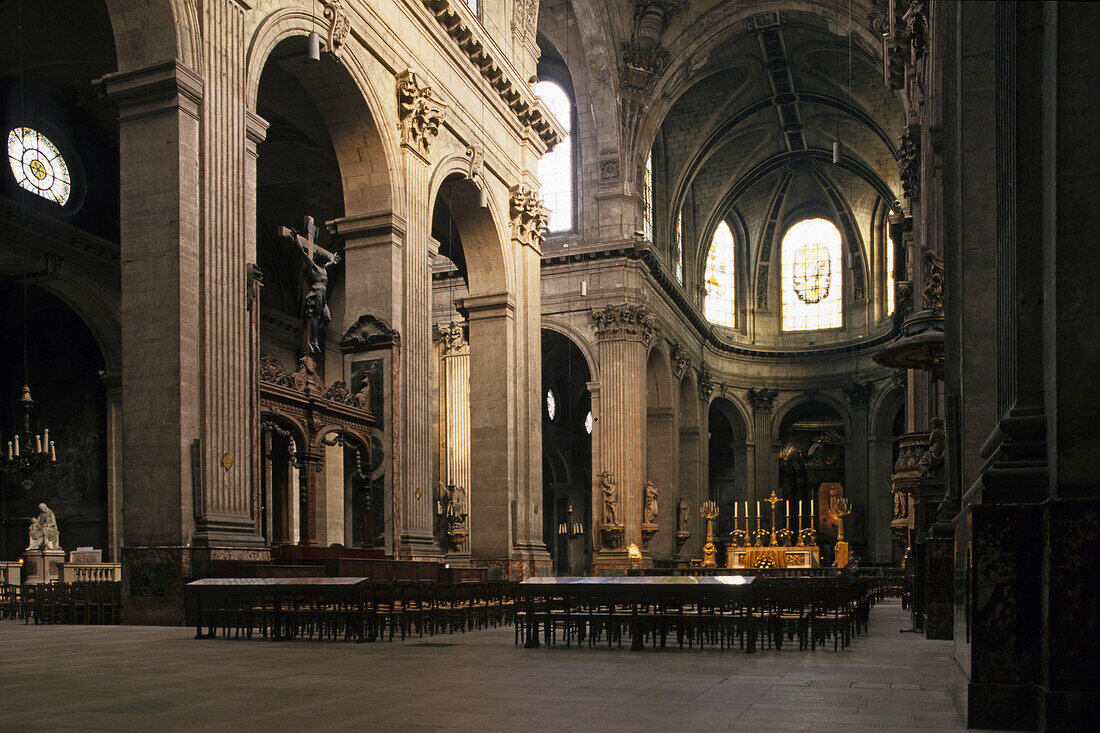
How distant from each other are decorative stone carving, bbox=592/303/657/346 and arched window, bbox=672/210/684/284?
8.86 m

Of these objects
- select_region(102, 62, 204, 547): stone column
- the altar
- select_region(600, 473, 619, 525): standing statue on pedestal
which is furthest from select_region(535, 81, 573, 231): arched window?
select_region(102, 62, 204, 547): stone column

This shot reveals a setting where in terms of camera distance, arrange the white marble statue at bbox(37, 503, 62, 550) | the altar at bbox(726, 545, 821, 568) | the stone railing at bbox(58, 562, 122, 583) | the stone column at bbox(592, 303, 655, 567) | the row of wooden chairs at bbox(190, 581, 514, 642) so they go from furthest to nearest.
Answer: the stone column at bbox(592, 303, 655, 567) < the altar at bbox(726, 545, 821, 568) < the white marble statue at bbox(37, 503, 62, 550) < the stone railing at bbox(58, 562, 122, 583) < the row of wooden chairs at bbox(190, 581, 514, 642)

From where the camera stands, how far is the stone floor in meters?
5.55

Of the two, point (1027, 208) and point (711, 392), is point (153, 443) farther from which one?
point (711, 392)

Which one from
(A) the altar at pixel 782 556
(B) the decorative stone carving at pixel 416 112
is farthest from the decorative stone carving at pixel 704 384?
(B) the decorative stone carving at pixel 416 112

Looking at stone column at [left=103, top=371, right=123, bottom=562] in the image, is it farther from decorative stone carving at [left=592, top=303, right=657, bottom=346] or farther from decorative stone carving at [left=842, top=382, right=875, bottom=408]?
decorative stone carving at [left=842, top=382, right=875, bottom=408]

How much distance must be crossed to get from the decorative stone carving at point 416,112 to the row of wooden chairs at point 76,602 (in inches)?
371

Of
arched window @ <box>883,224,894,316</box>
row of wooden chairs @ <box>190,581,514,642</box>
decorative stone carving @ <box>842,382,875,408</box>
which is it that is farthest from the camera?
decorative stone carving @ <box>842,382,875,408</box>

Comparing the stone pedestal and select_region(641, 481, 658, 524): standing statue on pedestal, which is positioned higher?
the stone pedestal

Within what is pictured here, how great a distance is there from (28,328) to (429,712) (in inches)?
997

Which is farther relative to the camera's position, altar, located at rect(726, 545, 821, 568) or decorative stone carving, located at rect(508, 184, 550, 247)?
altar, located at rect(726, 545, 821, 568)

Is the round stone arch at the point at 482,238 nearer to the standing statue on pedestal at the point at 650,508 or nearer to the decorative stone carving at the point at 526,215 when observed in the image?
the decorative stone carving at the point at 526,215

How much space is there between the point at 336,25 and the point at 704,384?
31.2 m

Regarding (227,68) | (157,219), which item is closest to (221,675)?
(157,219)
